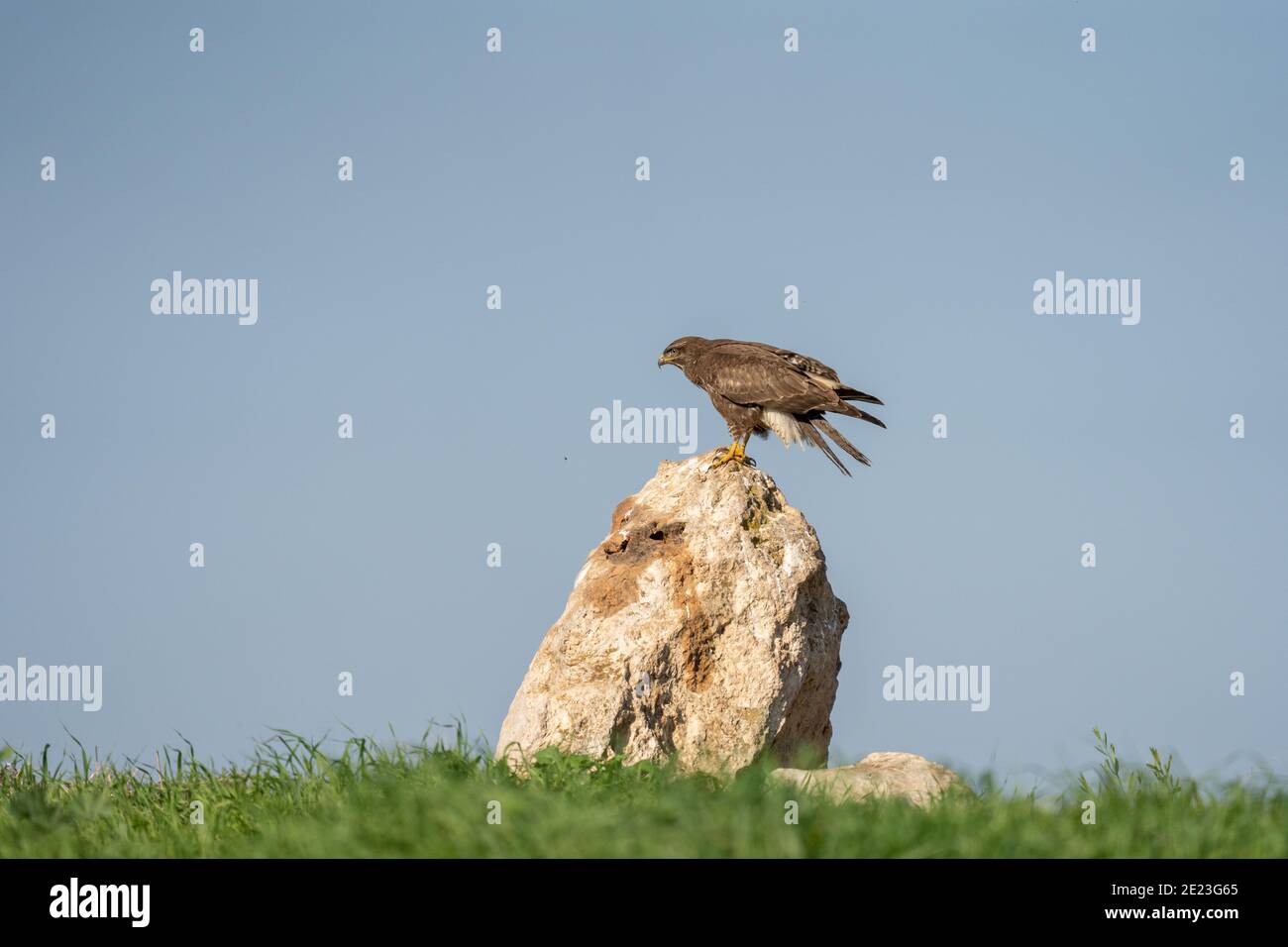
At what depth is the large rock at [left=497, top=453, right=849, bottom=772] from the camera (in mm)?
8414

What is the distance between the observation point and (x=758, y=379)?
1042 centimetres

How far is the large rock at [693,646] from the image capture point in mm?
8414

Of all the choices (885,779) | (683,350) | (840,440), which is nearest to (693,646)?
(885,779)

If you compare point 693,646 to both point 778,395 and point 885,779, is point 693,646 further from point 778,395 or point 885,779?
point 778,395

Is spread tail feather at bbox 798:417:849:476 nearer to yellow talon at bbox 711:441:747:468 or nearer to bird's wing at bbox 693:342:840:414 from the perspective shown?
bird's wing at bbox 693:342:840:414

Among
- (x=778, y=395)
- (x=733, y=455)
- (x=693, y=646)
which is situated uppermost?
(x=778, y=395)

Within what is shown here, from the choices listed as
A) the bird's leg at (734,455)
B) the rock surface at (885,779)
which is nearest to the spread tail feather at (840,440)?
the bird's leg at (734,455)

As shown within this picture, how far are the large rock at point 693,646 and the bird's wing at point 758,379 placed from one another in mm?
1234

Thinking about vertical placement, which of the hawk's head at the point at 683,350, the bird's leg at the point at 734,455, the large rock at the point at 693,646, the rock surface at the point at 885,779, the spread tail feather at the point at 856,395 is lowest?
the rock surface at the point at 885,779

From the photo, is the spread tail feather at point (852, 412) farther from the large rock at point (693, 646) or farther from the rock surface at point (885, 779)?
the rock surface at point (885, 779)

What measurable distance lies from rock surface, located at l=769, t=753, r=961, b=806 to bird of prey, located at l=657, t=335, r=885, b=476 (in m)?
2.64

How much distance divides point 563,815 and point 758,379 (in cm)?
534
